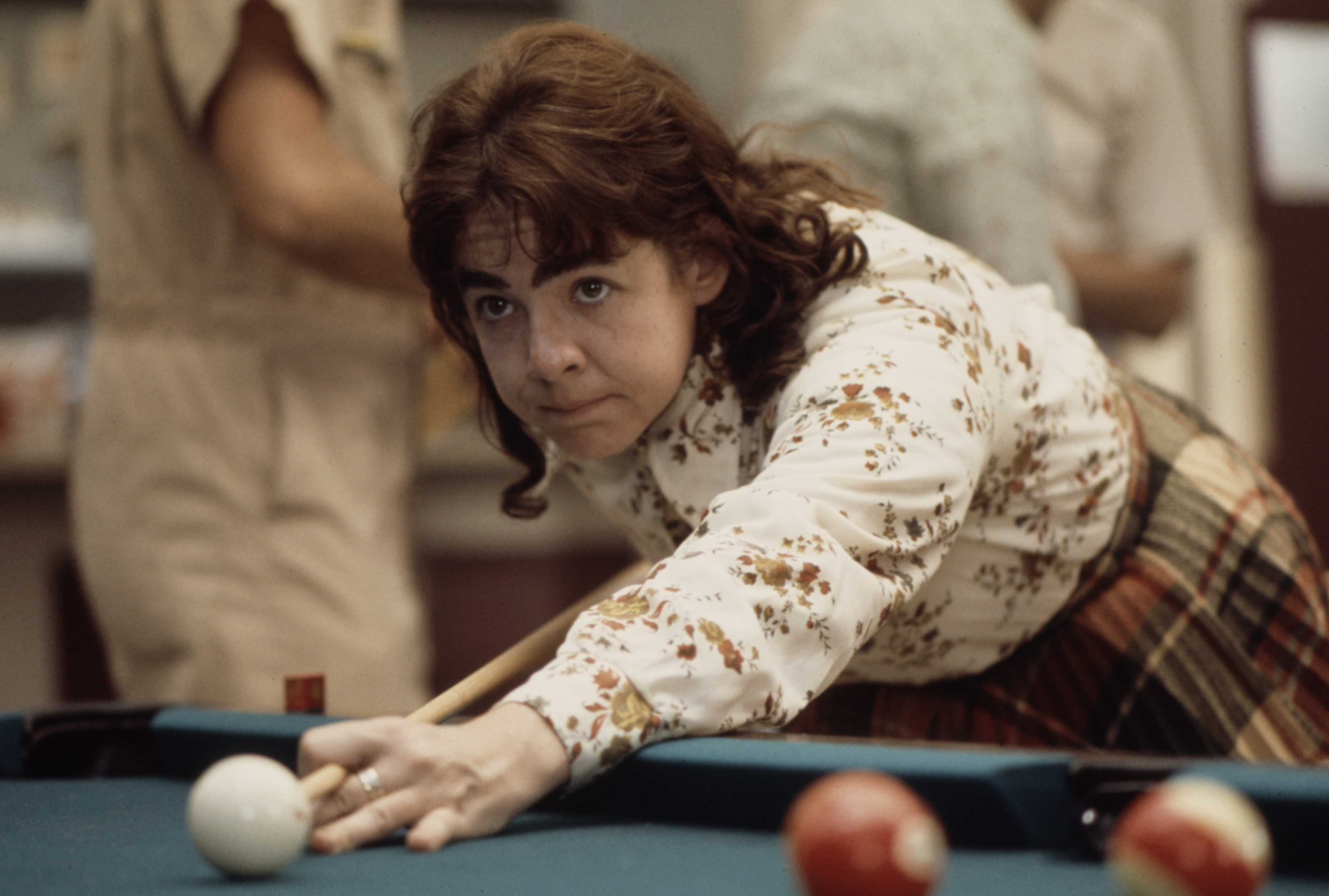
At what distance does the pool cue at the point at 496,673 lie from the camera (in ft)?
3.59

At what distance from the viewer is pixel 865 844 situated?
771mm

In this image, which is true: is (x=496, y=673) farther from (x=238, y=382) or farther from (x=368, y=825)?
(x=238, y=382)

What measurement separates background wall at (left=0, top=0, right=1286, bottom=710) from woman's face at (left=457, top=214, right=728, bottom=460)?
2.66 meters

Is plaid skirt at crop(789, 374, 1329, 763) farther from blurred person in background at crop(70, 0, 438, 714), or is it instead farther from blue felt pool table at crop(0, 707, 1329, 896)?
blurred person in background at crop(70, 0, 438, 714)

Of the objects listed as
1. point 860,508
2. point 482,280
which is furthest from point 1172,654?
point 482,280

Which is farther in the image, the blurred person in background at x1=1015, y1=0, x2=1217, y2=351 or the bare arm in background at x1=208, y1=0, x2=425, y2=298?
the blurred person in background at x1=1015, y1=0, x2=1217, y2=351

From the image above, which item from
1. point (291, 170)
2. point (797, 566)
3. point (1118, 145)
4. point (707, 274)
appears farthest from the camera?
point (1118, 145)

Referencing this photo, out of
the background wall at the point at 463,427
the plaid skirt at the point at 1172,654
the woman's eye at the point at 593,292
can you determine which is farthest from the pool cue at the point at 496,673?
the background wall at the point at 463,427

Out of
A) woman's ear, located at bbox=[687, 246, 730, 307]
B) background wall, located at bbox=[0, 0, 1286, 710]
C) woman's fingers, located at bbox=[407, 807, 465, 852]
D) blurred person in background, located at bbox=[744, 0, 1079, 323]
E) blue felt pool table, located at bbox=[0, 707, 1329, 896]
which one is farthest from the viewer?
background wall, located at bbox=[0, 0, 1286, 710]

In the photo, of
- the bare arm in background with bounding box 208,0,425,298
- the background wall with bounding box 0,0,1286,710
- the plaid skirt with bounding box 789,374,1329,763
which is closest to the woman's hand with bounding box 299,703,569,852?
the plaid skirt with bounding box 789,374,1329,763

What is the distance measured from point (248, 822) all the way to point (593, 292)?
0.64 m

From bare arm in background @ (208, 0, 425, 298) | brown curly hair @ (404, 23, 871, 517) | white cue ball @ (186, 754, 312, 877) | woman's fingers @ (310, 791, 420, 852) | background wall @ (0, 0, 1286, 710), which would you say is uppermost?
brown curly hair @ (404, 23, 871, 517)

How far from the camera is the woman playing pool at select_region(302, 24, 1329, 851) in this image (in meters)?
1.17

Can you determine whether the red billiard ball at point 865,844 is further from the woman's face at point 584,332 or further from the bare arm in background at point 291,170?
the bare arm in background at point 291,170
